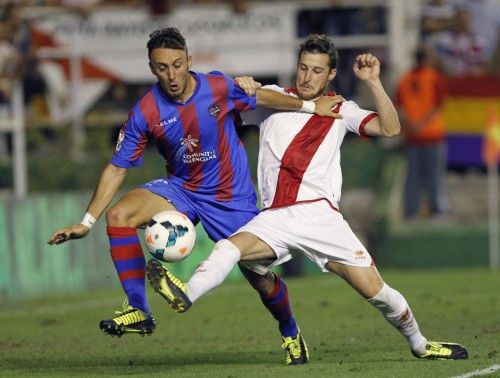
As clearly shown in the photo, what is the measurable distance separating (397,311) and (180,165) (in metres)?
1.90

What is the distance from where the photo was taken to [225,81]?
10703 mm

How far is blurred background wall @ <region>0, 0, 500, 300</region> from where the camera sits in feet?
73.8

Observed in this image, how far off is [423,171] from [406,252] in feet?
4.32

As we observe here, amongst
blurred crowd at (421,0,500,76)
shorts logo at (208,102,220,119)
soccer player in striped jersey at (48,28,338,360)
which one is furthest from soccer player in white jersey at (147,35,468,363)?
blurred crowd at (421,0,500,76)

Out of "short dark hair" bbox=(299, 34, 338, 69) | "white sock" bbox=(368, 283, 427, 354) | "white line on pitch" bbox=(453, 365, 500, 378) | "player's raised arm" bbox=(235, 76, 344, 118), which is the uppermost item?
"short dark hair" bbox=(299, 34, 338, 69)

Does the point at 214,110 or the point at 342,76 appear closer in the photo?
the point at 214,110

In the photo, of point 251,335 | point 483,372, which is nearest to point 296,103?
point 483,372

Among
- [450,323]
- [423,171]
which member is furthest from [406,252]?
[450,323]

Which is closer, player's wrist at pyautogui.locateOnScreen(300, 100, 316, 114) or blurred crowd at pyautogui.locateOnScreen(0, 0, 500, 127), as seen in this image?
player's wrist at pyautogui.locateOnScreen(300, 100, 316, 114)

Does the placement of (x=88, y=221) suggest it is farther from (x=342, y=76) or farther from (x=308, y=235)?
(x=342, y=76)

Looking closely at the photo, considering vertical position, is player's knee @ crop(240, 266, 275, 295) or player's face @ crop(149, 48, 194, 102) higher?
player's face @ crop(149, 48, 194, 102)

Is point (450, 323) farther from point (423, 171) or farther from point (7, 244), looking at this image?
point (423, 171)

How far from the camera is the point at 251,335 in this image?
13.7m

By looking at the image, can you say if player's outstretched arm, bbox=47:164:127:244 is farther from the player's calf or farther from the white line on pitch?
the white line on pitch
